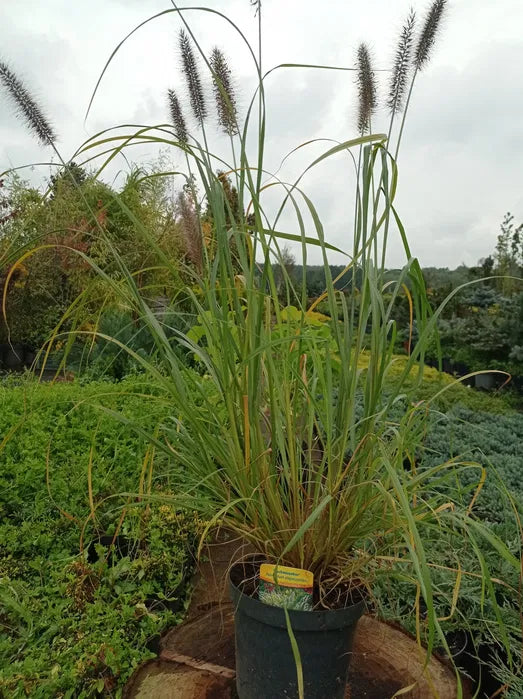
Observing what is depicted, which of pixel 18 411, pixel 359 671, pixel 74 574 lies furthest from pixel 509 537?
pixel 18 411

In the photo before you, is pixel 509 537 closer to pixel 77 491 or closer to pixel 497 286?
pixel 77 491

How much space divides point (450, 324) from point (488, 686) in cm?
687

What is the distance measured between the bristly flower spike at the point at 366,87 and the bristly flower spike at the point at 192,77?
0.34 m

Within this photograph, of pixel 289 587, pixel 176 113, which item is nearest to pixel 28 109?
pixel 176 113

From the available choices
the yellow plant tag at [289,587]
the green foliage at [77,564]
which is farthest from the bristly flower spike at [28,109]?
the yellow plant tag at [289,587]

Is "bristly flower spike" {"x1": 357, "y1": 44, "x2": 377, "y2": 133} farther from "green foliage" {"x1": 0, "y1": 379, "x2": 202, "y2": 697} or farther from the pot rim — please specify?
the pot rim

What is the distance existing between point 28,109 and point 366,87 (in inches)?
29.5

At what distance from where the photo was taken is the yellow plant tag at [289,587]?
115 cm

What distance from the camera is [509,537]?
81.7 inches

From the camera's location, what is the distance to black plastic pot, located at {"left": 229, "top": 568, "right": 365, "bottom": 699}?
1.15m

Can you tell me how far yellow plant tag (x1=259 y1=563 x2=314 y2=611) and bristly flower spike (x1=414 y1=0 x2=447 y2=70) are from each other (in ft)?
3.46

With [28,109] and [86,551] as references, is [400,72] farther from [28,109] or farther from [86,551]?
[86,551]

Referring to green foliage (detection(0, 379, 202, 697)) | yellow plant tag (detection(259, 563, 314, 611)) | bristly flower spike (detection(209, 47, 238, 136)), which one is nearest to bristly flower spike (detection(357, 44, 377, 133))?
bristly flower spike (detection(209, 47, 238, 136))

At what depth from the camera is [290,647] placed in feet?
3.84
